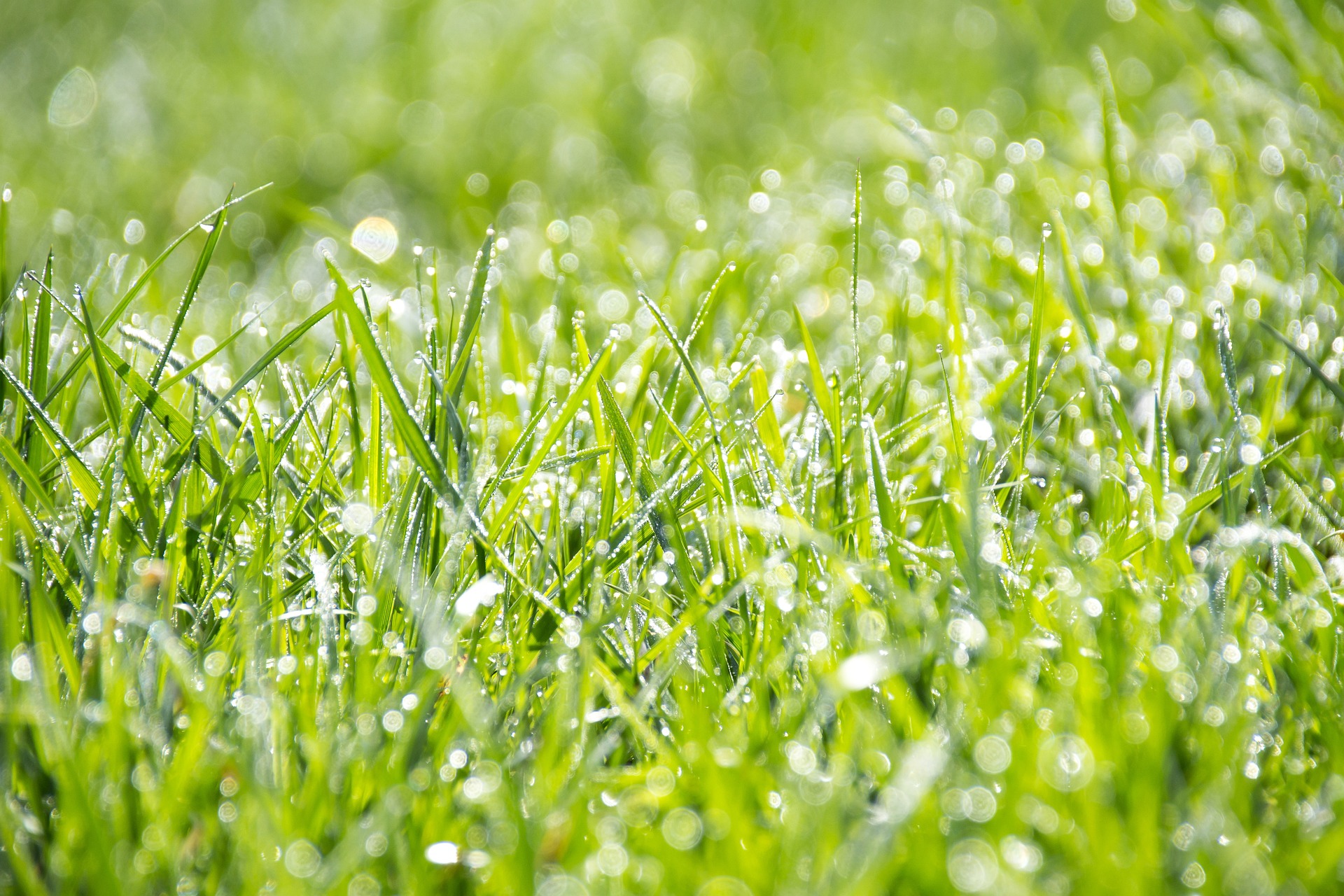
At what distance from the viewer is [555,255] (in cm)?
170

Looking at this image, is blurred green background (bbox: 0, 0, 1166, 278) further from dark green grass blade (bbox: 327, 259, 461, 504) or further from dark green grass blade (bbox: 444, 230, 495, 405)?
dark green grass blade (bbox: 327, 259, 461, 504)

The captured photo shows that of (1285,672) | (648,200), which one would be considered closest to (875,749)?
(1285,672)

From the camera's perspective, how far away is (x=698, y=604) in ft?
3.25

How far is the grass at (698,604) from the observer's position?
0.80 m

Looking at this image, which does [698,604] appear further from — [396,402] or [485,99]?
[485,99]

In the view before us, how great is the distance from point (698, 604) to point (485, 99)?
2611mm

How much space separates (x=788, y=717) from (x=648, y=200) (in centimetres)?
187

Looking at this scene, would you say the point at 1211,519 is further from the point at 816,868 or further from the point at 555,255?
the point at 555,255

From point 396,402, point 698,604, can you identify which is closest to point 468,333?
point 396,402

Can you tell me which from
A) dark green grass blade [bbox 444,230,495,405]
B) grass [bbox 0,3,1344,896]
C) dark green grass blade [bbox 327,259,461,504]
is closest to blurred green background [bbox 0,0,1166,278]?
grass [bbox 0,3,1344,896]

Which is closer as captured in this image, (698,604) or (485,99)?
(698,604)

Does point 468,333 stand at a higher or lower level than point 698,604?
higher

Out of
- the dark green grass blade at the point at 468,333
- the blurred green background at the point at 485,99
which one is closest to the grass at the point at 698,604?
the dark green grass blade at the point at 468,333

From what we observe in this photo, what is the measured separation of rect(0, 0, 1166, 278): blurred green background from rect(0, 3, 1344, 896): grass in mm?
955
